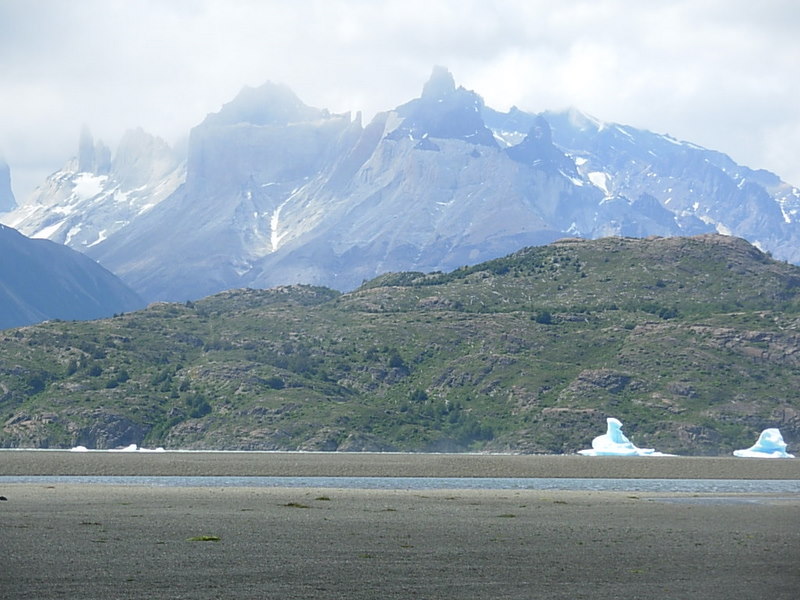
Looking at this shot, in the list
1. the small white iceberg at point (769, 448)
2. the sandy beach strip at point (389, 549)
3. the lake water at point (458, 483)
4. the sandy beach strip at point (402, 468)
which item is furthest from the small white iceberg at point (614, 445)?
the sandy beach strip at point (389, 549)

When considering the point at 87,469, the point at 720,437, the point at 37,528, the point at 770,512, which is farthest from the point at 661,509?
the point at 720,437

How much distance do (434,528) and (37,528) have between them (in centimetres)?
1571

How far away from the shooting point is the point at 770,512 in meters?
66.6

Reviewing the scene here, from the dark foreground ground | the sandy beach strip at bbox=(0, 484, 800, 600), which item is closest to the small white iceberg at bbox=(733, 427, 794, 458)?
the sandy beach strip at bbox=(0, 484, 800, 600)

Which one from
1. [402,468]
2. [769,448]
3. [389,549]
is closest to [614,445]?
[769,448]

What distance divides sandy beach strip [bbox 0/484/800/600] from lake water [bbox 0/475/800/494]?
22749 millimetres

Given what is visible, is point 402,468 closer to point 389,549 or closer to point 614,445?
point 614,445

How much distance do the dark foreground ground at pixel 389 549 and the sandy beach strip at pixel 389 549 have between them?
0.27 ft

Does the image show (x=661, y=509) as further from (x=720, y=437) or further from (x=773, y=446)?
(x=720, y=437)

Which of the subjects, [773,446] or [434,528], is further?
[773,446]

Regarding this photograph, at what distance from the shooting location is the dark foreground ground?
116 feet

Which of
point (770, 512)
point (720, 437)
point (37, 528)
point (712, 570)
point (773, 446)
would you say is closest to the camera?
point (712, 570)

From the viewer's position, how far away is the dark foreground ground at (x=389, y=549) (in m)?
35.3

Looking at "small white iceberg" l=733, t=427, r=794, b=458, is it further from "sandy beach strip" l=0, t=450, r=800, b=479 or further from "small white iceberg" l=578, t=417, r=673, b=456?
"sandy beach strip" l=0, t=450, r=800, b=479
